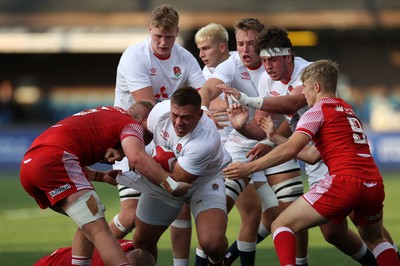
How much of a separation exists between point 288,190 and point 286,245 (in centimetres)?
214

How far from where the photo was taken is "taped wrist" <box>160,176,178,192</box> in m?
8.20

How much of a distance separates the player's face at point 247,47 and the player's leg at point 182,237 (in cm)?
161

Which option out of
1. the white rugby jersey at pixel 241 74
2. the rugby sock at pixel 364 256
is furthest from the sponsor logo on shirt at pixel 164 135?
the rugby sock at pixel 364 256

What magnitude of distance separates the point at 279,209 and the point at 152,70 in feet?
6.23

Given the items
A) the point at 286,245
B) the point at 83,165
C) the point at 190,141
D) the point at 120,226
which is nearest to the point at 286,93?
the point at 190,141

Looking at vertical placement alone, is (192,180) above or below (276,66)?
below

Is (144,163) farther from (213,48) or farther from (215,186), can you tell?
(213,48)

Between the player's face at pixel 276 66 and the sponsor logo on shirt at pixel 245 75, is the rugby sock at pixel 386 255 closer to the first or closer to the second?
the player's face at pixel 276 66

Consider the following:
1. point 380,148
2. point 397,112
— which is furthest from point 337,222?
point 397,112

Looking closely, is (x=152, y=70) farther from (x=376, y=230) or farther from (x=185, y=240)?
(x=376, y=230)

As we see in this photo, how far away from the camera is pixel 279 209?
10.3 m

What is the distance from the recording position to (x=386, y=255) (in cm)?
838

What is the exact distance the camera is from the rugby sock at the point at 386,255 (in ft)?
27.5

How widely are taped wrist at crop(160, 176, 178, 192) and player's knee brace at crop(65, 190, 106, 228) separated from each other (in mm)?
575
